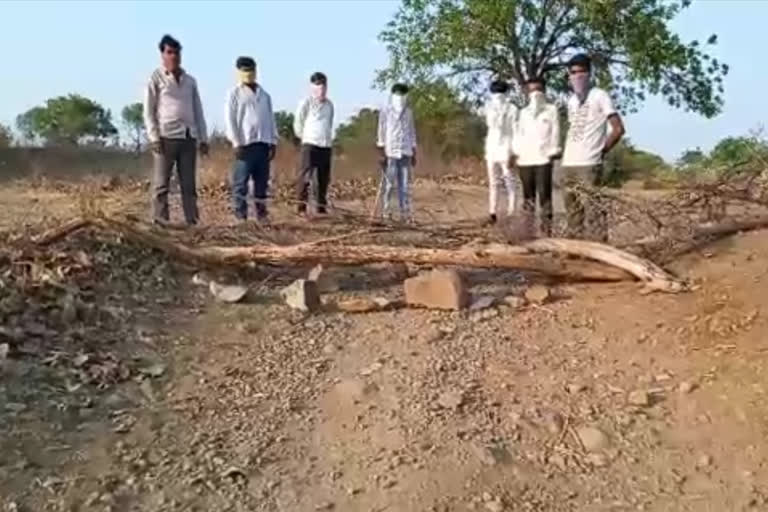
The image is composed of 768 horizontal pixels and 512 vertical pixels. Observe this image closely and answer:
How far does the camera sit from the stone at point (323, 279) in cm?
599

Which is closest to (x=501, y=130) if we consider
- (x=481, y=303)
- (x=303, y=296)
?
(x=481, y=303)

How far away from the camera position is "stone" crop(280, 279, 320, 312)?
555cm

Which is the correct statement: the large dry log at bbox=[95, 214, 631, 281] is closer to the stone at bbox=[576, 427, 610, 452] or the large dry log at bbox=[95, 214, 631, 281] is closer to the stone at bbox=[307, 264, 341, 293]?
the stone at bbox=[307, 264, 341, 293]

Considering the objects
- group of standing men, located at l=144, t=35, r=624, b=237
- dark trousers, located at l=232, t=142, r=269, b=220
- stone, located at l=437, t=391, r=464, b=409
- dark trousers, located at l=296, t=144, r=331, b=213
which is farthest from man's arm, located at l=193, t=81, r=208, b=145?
stone, located at l=437, t=391, r=464, b=409

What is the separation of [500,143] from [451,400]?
14.9 feet

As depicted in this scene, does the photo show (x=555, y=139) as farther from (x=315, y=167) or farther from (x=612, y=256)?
(x=315, y=167)

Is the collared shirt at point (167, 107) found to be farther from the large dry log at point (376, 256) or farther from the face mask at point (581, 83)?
the face mask at point (581, 83)

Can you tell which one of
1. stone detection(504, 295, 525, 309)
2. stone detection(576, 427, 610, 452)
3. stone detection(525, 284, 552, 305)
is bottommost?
stone detection(576, 427, 610, 452)

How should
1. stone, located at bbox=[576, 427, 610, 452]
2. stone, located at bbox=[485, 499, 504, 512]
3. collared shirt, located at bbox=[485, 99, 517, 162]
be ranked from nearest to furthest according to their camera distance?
stone, located at bbox=[485, 499, 504, 512] → stone, located at bbox=[576, 427, 610, 452] → collared shirt, located at bbox=[485, 99, 517, 162]

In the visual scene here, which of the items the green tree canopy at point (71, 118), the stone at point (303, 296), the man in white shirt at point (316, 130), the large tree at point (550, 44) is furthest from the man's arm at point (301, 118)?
the green tree canopy at point (71, 118)

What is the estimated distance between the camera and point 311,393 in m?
4.50

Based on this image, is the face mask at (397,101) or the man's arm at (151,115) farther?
the face mask at (397,101)

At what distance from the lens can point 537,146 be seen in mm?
7539

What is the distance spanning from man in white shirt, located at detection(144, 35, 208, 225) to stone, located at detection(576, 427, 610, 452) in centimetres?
377
